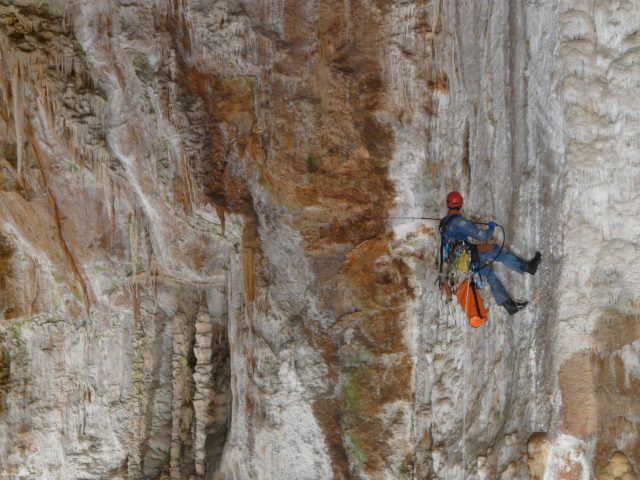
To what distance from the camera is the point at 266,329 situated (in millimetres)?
5777

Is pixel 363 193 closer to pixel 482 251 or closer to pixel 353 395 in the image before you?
pixel 482 251

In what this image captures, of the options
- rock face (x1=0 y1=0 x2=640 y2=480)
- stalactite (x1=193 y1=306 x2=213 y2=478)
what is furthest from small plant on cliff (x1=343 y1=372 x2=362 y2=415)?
stalactite (x1=193 y1=306 x2=213 y2=478)

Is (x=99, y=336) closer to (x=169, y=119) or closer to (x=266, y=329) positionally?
(x=266, y=329)

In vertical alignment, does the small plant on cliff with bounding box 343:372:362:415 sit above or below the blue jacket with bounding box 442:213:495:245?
below

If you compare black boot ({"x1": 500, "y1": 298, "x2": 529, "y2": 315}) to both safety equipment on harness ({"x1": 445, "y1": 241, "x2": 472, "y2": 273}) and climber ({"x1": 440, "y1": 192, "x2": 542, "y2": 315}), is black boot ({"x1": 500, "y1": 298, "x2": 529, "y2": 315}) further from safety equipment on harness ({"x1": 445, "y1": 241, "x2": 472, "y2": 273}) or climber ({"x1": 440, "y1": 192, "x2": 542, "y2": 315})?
safety equipment on harness ({"x1": 445, "y1": 241, "x2": 472, "y2": 273})

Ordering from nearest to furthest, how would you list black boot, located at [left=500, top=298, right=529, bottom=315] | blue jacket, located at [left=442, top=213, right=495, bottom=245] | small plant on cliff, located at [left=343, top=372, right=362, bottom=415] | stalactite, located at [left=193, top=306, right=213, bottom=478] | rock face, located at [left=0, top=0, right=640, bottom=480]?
rock face, located at [left=0, top=0, right=640, bottom=480] → blue jacket, located at [left=442, top=213, right=495, bottom=245] → black boot, located at [left=500, top=298, right=529, bottom=315] → small plant on cliff, located at [left=343, top=372, right=362, bottom=415] → stalactite, located at [left=193, top=306, right=213, bottom=478]

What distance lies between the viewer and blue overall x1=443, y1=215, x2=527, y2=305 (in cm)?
488

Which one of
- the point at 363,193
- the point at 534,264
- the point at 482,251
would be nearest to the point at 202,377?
the point at 363,193

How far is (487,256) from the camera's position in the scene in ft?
16.7

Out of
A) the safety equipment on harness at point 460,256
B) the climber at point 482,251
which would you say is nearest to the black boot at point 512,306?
the climber at point 482,251

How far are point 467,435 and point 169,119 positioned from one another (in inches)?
162

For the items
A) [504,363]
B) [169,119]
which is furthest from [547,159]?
[169,119]

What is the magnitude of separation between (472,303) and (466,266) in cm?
32

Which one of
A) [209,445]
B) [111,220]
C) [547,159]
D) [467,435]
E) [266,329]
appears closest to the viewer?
[547,159]
